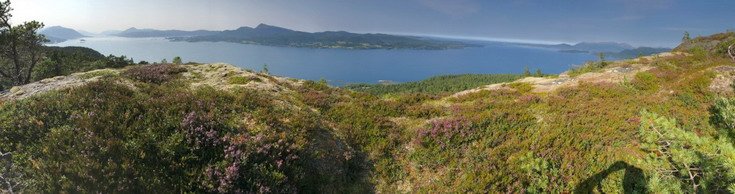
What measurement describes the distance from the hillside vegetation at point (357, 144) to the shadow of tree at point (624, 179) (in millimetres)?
40

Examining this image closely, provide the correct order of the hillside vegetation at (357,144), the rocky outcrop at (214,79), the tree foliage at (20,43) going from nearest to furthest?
1. the hillside vegetation at (357,144)
2. the rocky outcrop at (214,79)
3. the tree foliage at (20,43)

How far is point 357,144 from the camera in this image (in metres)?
13.8

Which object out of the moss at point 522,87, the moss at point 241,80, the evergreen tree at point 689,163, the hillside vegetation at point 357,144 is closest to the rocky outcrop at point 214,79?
the moss at point 241,80

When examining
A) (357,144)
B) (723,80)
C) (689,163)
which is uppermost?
(723,80)

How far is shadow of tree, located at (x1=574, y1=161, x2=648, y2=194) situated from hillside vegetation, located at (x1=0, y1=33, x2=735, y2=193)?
0.13 ft

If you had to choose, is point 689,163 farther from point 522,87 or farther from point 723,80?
point 522,87

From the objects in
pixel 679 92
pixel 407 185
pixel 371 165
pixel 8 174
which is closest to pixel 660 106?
pixel 679 92

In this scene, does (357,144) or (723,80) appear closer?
(357,144)

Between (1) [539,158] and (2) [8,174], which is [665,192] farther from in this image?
(2) [8,174]

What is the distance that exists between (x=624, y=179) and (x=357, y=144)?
8951 millimetres

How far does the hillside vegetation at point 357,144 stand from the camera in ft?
28.8

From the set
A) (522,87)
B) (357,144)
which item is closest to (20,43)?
(357,144)

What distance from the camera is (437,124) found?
1467 centimetres

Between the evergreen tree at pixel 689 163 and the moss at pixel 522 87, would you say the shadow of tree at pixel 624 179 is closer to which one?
the evergreen tree at pixel 689 163
